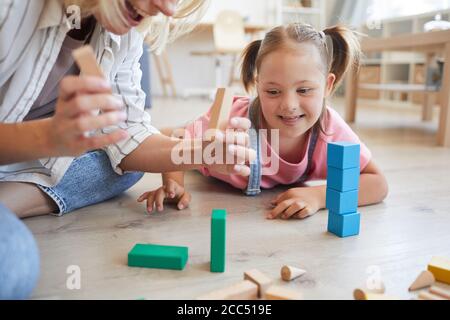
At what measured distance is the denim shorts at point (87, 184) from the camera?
0.92m

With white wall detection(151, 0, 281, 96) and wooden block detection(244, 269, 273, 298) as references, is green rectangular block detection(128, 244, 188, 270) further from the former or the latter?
white wall detection(151, 0, 281, 96)

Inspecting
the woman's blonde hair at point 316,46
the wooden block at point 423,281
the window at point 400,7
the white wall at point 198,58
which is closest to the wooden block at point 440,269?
the wooden block at point 423,281

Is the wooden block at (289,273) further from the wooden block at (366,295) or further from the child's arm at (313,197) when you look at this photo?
the child's arm at (313,197)

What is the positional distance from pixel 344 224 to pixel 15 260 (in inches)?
21.4

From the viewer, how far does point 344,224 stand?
81 cm

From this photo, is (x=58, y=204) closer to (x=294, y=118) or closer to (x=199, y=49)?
(x=294, y=118)

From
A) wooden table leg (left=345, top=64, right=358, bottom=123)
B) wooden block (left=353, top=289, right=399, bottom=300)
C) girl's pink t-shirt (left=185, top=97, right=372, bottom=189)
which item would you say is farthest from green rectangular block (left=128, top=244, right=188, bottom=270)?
wooden table leg (left=345, top=64, right=358, bottom=123)

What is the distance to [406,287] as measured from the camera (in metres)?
0.63

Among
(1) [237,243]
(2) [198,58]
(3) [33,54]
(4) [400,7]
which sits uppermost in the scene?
(4) [400,7]

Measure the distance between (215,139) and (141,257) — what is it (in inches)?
8.3

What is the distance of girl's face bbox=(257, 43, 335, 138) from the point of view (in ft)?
3.18

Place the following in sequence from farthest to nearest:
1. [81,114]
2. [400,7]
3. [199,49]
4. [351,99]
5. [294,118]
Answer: [199,49]
[400,7]
[351,99]
[294,118]
[81,114]

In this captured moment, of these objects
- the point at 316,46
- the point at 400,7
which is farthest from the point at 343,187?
the point at 400,7

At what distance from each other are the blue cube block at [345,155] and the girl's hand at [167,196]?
36 cm
